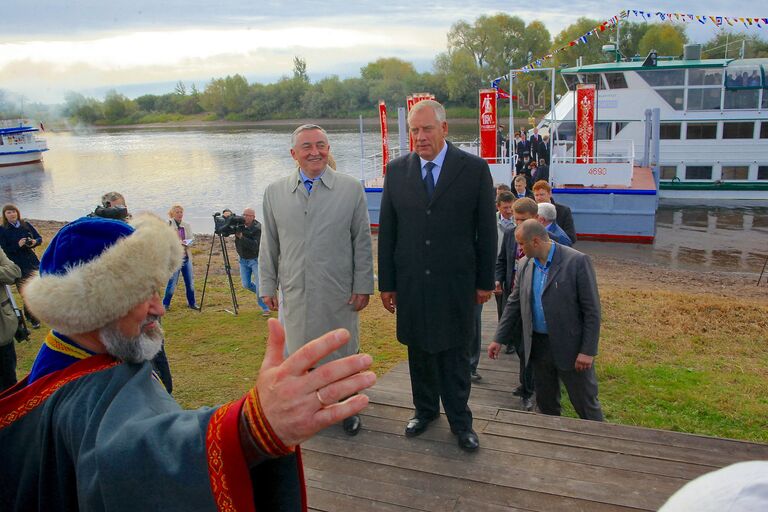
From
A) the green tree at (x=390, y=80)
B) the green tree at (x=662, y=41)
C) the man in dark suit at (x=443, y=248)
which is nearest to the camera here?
the man in dark suit at (x=443, y=248)

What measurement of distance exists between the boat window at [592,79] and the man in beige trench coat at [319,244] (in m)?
16.4

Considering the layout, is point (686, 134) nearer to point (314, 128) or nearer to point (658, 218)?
point (658, 218)

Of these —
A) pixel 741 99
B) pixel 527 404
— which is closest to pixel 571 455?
pixel 527 404

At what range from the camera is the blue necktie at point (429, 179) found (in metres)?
3.00

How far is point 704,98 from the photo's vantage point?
17.2 meters

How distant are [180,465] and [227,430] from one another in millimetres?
98

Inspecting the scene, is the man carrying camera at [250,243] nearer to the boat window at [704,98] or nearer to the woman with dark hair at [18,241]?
the woman with dark hair at [18,241]

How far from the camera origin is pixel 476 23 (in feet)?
176

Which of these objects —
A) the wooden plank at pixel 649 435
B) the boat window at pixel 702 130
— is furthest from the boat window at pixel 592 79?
the wooden plank at pixel 649 435

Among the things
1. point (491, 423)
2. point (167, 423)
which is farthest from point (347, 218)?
point (167, 423)

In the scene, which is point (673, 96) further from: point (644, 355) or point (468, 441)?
point (468, 441)

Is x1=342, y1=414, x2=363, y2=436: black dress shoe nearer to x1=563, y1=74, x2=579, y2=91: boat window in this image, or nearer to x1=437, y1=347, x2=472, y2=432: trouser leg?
x1=437, y1=347, x2=472, y2=432: trouser leg

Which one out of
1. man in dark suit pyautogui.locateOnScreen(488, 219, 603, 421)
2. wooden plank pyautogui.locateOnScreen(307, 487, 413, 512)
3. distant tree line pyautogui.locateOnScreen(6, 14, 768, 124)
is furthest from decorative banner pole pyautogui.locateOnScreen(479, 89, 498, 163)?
distant tree line pyautogui.locateOnScreen(6, 14, 768, 124)

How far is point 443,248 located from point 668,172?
17477 millimetres
